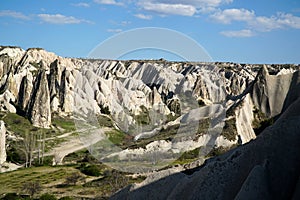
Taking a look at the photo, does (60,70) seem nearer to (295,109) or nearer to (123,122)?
(123,122)

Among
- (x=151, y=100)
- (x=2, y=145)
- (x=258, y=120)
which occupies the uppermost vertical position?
(x=258, y=120)

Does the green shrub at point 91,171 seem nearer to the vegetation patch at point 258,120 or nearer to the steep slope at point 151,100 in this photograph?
the steep slope at point 151,100

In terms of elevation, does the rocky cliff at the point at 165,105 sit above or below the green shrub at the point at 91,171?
above

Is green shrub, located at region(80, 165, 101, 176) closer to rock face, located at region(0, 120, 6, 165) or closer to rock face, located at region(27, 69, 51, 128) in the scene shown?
rock face, located at region(0, 120, 6, 165)

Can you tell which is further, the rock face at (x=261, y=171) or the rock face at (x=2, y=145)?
the rock face at (x=2, y=145)

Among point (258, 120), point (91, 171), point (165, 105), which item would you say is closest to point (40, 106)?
point (165, 105)

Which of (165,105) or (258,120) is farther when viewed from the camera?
(165,105)

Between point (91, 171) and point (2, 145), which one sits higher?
point (2, 145)

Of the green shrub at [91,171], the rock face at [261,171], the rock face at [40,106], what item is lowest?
the green shrub at [91,171]

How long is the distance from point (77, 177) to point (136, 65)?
86728 mm

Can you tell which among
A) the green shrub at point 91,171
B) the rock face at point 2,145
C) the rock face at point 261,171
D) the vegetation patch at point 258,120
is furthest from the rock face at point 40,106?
the rock face at point 261,171

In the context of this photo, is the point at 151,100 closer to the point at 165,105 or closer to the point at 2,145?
the point at 165,105

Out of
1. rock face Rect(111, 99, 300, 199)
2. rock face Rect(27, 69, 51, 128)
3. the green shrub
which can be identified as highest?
rock face Rect(111, 99, 300, 199)

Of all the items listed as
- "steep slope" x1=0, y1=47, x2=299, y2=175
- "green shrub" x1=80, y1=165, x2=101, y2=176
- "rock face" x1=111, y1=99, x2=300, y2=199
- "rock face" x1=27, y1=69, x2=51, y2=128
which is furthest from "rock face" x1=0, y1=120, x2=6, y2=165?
"rock face" x1=111, y1=99, x2=300, y2=199
